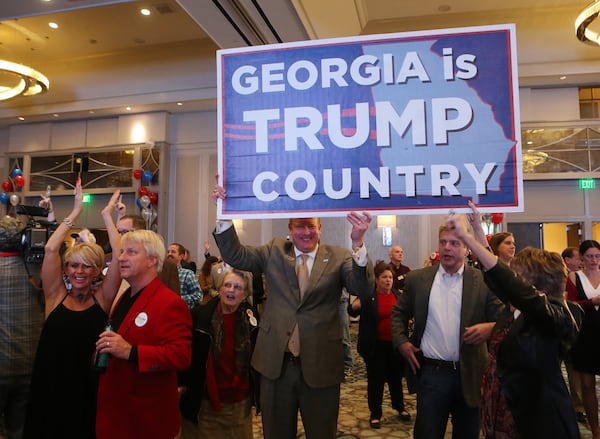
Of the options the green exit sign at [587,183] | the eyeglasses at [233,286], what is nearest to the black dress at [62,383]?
the eyeglasses at [233,286]

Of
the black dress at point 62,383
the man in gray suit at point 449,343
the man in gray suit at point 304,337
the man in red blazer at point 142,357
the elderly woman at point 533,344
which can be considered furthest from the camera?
the man in gray suit at point 449,343

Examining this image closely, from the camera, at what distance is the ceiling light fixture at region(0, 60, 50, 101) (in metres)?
7.58

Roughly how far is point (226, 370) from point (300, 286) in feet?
2.13

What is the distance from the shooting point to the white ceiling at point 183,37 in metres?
6.22

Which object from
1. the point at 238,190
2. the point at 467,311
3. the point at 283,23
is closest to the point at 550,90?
the point at 283,23

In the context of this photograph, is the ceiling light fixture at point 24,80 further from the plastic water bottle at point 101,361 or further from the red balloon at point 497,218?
the red balloon at point 497,218

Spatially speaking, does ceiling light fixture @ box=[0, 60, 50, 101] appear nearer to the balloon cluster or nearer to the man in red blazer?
the balloon cluster

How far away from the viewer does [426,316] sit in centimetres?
237

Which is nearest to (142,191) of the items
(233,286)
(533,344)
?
(233,286)

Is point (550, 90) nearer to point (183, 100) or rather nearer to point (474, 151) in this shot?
point (183, 100)

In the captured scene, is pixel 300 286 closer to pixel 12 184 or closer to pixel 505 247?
pixel 505 247

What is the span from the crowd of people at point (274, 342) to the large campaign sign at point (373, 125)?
0.13 metres

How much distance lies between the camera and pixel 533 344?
5.47 ft

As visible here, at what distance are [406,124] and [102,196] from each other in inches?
392
